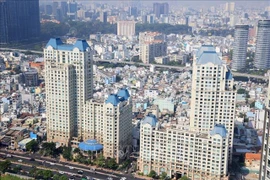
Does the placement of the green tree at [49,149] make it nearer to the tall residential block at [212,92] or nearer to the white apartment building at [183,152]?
the white apartment building at [183,152]

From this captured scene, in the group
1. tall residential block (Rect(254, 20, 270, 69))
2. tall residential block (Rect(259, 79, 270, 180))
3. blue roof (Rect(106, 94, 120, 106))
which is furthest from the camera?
tall residential block (Rect(254, 20, 270, 69))

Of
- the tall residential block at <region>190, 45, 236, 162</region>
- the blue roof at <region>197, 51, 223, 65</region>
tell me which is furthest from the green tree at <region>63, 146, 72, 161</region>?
the blue roof at <region>197, 51, 223, 65</region>

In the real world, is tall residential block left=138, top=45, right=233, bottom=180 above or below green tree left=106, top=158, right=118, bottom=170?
above

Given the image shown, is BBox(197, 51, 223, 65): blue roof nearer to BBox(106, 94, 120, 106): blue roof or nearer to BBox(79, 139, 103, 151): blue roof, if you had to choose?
BBox(106, 94, 120, 106): blue roof

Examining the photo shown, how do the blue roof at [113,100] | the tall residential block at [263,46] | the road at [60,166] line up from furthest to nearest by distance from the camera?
the tall residential block at [263,46] → the blue roof at [113,100] → the road at [60,166]

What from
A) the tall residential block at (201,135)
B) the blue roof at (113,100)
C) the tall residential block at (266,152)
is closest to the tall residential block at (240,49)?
the tall residential block at (201,135)

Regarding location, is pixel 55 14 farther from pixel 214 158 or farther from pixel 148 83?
pixel 214 158

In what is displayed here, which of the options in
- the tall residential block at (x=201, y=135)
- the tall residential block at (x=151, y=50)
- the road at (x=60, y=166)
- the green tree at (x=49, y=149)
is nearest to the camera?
the tall residential block at (x=201, y=135)
